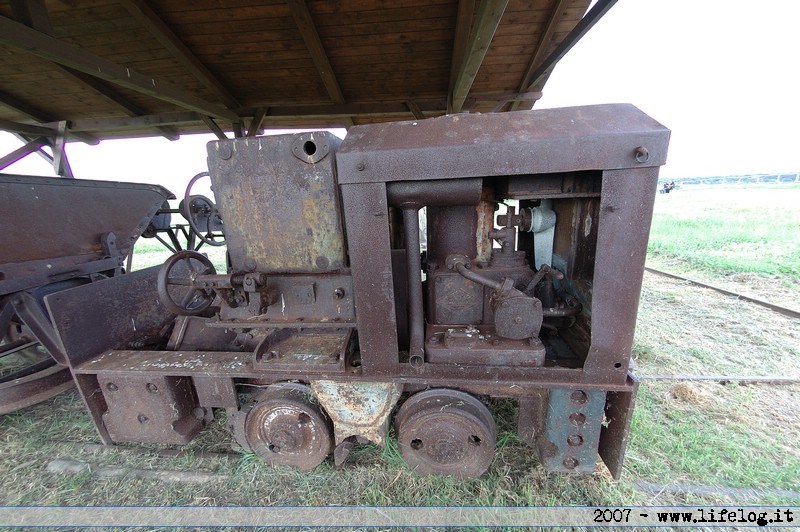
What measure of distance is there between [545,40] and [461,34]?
1285mm

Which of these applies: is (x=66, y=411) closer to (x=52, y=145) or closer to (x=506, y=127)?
(x=506, y=127)

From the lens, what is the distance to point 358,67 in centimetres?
459

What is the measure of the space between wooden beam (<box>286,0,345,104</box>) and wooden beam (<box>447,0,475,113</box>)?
1782 mm

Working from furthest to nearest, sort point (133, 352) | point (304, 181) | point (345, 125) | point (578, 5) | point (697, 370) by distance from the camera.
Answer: point (345, 125), point (578, 5), point (697, 370), point (133, 352), point (304, 181)

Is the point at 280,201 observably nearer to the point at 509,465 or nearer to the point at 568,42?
the point at 509,465

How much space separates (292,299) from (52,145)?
8642 mm

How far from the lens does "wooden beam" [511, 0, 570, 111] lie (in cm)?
346

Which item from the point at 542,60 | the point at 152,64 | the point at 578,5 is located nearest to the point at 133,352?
the point at 152,64

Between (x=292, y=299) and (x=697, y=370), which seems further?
(x=697, y=370)

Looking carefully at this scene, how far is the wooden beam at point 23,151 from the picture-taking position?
552 centimetres

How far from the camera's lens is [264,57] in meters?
4.30

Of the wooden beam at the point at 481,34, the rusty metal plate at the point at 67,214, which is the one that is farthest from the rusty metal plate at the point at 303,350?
the wooden beam at the point at 481,34

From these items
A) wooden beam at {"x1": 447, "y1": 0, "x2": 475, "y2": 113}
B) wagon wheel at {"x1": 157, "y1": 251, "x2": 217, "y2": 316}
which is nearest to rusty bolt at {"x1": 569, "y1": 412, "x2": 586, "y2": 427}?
wagon wheel at {"x1": 157, "y1": 251, "x2": 217, "y2": 316}

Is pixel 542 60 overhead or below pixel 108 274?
overhead
